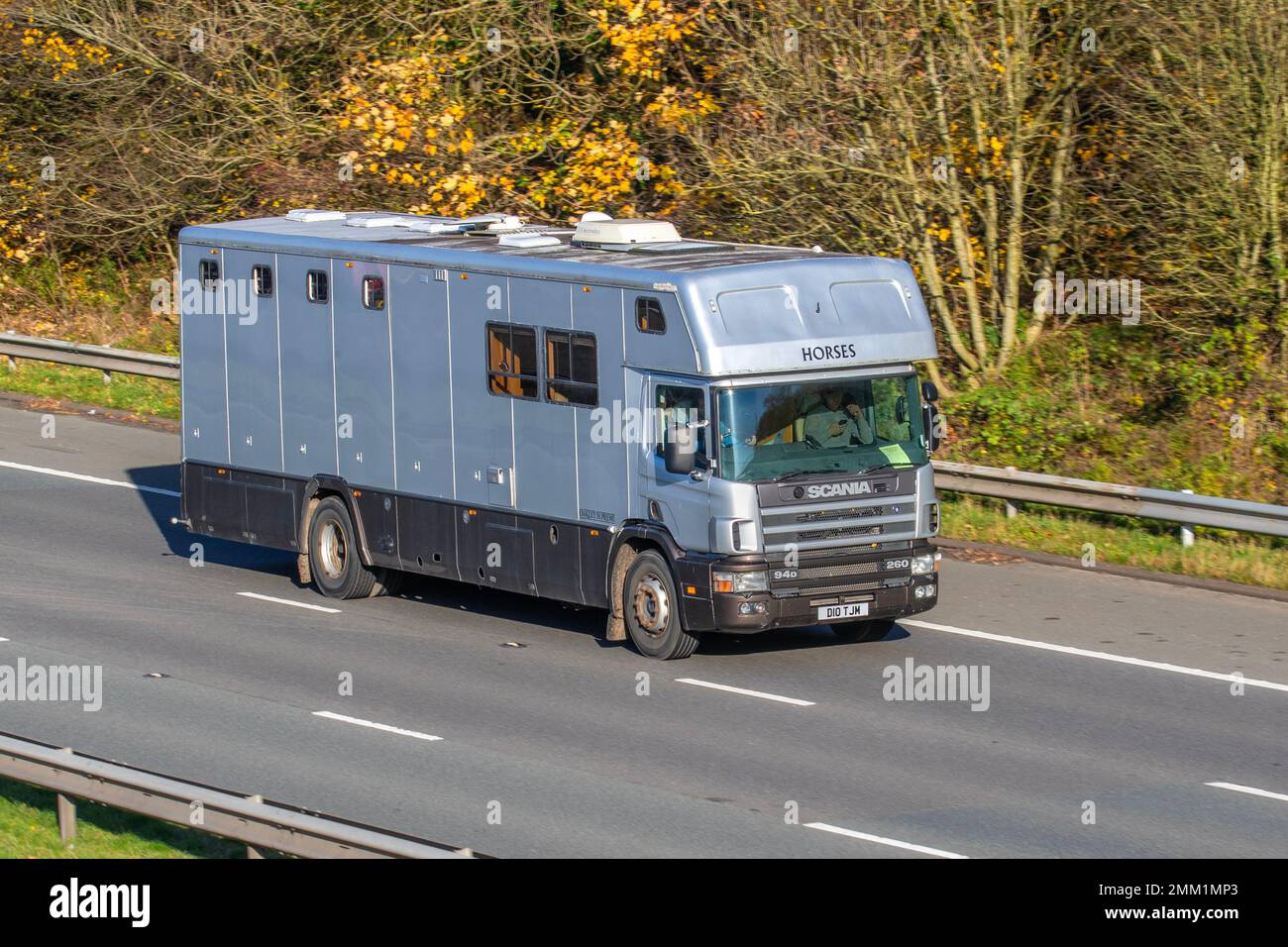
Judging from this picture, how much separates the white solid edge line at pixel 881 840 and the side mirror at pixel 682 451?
424 centimetres

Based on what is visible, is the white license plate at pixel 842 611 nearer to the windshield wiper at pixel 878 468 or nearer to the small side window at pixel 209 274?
the windshield wiper at pixel 878 468

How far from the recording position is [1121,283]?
23.8 meters

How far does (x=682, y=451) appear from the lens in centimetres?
1481

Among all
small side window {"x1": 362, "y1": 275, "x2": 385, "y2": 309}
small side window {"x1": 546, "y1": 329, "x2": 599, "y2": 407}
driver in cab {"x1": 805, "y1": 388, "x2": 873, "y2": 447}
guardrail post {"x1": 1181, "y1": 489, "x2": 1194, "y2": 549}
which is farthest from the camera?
guardrail post {"x1": 1181, "y1": 489, "x2": 1194, "y2": 549}

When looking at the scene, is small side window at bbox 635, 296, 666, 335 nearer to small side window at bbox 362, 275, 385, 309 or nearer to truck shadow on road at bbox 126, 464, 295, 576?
small side window at bbox 362, 275, 385, 309

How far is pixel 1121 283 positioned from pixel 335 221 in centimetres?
973

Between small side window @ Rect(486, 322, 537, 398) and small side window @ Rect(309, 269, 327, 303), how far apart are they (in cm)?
226

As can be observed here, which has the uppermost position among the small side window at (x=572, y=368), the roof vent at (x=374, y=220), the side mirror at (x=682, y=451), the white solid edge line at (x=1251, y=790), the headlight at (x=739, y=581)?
the roof vent at (x=374, y=220)

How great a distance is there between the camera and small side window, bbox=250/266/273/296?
1864 centimetres

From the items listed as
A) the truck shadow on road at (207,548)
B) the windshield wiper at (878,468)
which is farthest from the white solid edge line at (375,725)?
A: the truck shadow on road at (207,548)

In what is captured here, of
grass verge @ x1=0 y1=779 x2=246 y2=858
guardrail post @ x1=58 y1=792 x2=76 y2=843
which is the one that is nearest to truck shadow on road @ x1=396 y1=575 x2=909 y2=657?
grass verge @ x1=0 y1=779 x2=246 y2=858

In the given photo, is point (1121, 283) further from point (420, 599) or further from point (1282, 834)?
point (1282, 834)

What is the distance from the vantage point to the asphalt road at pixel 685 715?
11250 mm
